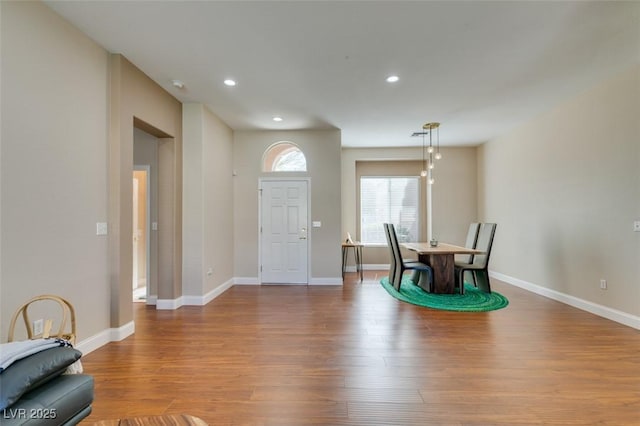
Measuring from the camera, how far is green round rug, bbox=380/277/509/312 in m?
3.90

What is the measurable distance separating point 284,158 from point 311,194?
94 cm

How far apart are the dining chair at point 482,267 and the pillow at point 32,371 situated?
15.5 feet

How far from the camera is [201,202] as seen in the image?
13.8 ft

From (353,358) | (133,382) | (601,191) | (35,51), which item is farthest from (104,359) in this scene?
(601,191)

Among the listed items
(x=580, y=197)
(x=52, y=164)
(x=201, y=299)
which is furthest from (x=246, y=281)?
(x=580, y=197)

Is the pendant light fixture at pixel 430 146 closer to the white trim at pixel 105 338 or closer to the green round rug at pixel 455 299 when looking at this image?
the green round rug at pixel 455 299

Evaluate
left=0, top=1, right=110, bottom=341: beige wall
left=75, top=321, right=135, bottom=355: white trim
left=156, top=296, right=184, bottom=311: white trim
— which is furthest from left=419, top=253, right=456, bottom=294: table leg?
left=0, top=1, right=110, bottom=341: beige wall

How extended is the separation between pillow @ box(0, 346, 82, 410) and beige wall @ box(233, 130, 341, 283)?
4.02 meters

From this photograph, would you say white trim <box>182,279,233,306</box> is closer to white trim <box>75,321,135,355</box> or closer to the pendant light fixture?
white trim <box>75,321,135,355</box>

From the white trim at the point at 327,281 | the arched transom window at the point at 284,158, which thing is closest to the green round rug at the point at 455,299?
the white trim at the point at 327,281

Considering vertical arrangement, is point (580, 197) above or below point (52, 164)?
below

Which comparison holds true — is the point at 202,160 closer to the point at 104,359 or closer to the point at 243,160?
the point at 243,160

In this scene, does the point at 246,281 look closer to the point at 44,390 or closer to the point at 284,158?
the point at 284,158

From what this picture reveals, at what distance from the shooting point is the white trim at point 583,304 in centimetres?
324
